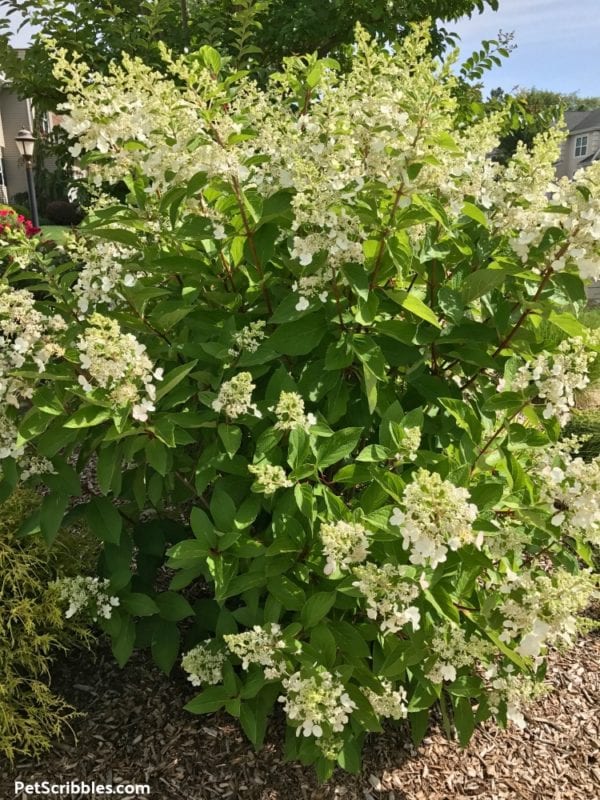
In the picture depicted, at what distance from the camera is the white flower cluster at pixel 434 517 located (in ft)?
4.75

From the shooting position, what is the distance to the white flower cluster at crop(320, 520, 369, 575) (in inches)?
63.4

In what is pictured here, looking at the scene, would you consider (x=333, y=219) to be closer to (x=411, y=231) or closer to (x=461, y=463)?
(x=411, y=231)

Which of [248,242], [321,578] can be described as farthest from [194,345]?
[321,578]

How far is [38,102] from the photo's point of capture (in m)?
5.63

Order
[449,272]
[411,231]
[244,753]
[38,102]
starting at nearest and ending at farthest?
[411,231], [449,272], [244,753], [38,102]

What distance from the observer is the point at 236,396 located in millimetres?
1842

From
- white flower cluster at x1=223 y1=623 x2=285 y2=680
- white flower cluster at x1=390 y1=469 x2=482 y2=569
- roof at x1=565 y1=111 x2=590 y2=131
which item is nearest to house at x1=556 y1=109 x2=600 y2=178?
roof at x1=565 y1=111 x2=590 y2=131

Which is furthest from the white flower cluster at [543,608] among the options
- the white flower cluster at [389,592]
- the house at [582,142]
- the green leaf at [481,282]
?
the house at [582,142]

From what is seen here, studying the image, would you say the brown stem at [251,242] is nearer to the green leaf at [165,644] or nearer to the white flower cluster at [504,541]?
the white flower cluster at [504,541]

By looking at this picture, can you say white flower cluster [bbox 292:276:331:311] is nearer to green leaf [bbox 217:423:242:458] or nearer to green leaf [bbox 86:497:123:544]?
green leaf [bbox 217:423:242:458]

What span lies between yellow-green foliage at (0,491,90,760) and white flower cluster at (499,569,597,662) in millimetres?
1611

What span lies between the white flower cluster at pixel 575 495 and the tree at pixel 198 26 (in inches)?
145

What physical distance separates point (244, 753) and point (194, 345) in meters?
1.54

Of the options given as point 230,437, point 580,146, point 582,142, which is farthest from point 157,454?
point 580,146
